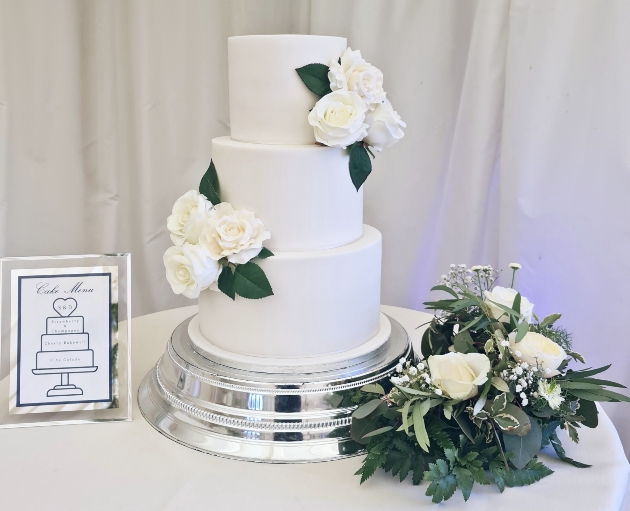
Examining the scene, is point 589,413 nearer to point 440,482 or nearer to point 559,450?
point 559,450

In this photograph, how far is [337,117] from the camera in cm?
102

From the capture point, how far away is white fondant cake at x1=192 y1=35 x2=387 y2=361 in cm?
103

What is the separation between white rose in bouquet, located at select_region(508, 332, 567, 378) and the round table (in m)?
0.16

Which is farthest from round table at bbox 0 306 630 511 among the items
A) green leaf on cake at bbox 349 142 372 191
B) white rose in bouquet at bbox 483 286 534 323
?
green leaf on cake at bbox 349 142 372 191

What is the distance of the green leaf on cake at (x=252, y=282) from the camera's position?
40.4 inches

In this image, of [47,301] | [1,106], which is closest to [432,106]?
[47,301]

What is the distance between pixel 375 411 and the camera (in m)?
0.96

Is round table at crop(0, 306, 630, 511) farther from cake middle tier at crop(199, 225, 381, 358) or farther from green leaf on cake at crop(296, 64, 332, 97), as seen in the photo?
green leaf on cake at crop(296, 64, 332, 97)

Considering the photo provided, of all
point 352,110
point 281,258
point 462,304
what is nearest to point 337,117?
point 352,110

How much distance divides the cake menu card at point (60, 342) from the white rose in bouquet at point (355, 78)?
54 centimetres

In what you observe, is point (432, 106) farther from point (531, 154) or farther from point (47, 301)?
point (47, 301)

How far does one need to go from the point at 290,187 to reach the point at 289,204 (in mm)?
27

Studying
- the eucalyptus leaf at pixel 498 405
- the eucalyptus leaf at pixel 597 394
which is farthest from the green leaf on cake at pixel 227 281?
the eucalyptus leaf at pixel 597 394

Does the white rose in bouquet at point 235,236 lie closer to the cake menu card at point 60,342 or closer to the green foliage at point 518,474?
the cake menu card at point 60,342
